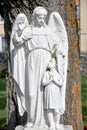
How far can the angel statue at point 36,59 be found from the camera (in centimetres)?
746

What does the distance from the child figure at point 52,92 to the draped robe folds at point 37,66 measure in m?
0.09

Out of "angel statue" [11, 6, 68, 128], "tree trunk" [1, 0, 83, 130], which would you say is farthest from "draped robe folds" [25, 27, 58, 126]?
"tree trunk" [1, 0, 83, 130]

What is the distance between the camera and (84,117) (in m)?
13.9

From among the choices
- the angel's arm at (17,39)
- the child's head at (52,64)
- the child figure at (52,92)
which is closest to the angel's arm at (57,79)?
the child figure at (52,92)

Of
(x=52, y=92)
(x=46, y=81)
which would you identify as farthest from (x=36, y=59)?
(x=52, y=92)

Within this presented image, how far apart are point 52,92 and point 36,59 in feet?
1.68

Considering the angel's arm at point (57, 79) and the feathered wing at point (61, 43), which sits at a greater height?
the feathered wing at point (61, 43)

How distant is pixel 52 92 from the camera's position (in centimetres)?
734

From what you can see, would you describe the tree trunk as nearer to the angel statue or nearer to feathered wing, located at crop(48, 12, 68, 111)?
feathered wing, located at crop(48, 12, 68, 111)

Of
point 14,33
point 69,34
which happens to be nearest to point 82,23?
point 69,34

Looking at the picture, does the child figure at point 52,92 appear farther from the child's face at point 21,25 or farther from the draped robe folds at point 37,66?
the child's face at point 21,25

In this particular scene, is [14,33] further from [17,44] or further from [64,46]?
[64,46]

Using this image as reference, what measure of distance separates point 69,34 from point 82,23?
22.4 m

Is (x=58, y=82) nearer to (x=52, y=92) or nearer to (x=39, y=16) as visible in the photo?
(x=52, y=92)
